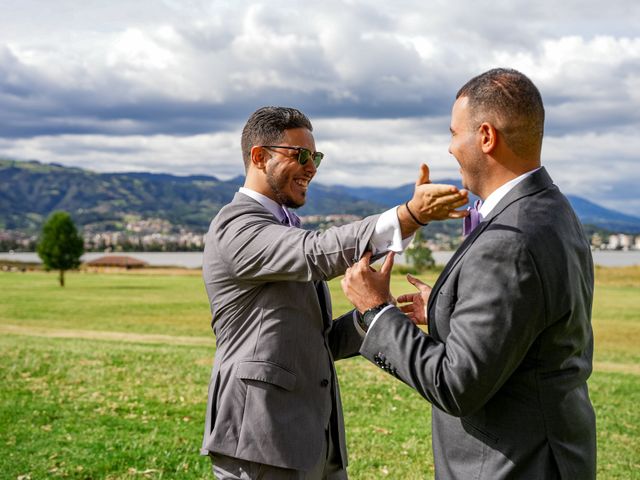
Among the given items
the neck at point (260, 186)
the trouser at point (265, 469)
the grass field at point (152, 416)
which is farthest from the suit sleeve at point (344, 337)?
the grass field at point (152, 416)

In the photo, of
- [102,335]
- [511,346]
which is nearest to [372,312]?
[511,346]

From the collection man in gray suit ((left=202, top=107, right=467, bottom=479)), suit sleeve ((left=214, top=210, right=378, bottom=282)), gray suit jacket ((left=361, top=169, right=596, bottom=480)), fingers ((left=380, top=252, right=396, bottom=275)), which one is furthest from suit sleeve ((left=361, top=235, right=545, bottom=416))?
man in gray suit ((left=202, top=107, right=467, bottom=479))

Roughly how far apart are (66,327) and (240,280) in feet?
104

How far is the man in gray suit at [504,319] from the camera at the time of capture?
288 centimetres

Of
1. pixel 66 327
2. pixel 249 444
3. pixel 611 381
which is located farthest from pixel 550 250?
pixel 66 327

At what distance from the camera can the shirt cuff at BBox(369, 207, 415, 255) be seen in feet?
10.7

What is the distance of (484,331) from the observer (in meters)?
2.84

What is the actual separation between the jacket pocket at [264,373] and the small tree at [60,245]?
7684 centimetres

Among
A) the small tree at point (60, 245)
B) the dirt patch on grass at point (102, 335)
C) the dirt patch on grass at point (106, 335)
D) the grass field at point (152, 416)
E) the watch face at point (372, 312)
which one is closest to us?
the watch face at point (372, 312)

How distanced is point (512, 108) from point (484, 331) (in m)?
0.92

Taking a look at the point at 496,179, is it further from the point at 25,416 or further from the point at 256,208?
the point at 25,416

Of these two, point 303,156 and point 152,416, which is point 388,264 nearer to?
point 303,156

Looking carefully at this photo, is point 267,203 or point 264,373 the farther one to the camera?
point 267,203

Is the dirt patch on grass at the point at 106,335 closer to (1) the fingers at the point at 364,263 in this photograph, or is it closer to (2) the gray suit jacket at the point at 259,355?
(2) the gray suit jacket at the point at 259,355
